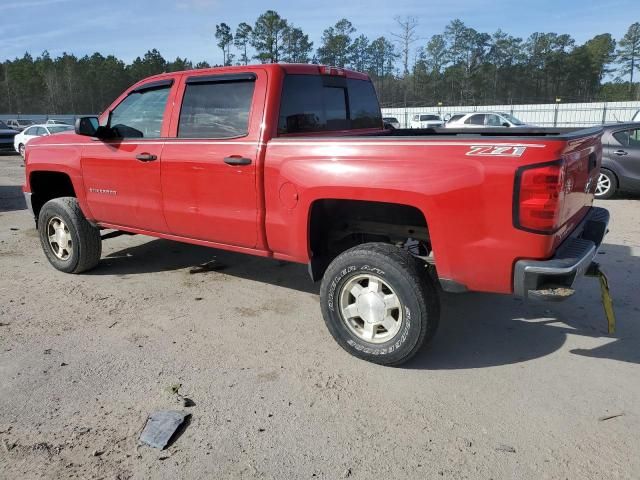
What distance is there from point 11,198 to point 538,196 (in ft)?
37.5

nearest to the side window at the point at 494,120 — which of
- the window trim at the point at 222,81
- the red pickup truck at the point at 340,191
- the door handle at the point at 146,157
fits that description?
the red pickup truck at the point at 340,191

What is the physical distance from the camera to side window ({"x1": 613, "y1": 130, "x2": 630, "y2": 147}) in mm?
9433

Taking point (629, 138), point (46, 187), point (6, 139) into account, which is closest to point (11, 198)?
point (46, 187)

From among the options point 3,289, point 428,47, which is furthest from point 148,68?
point 3,289

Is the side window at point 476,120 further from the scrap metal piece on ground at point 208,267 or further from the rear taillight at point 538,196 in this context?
the rear taillight at point 538,196

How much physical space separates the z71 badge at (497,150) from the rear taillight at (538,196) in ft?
0.32

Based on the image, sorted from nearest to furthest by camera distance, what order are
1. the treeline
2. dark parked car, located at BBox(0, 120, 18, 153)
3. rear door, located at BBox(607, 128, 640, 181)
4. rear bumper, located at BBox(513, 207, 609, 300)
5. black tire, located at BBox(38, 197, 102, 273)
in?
rear bumper, located at BBox(513, 207, 609, 300)
black tire, located at BBox(38, 197, 102, 273)
rear door, located at BBox(607, 128, 640, 181)
dark parked car, located at BBox(0, 120, 18, 153)
the treeline

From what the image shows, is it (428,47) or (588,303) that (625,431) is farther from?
(428,47)

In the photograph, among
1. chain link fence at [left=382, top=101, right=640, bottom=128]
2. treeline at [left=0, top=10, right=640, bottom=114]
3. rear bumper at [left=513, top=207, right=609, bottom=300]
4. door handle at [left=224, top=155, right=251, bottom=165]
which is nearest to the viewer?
rear bumper at [left=513, top=207, right=609, bottom=300]

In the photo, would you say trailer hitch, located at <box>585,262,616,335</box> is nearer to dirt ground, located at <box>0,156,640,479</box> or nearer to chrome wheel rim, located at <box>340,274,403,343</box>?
dirt ground, located at <box>0,156,640,479</box>

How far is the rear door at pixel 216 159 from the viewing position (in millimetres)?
3992

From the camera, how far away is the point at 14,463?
266 centimetres

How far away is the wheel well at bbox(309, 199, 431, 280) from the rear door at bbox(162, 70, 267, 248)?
50 centimetres

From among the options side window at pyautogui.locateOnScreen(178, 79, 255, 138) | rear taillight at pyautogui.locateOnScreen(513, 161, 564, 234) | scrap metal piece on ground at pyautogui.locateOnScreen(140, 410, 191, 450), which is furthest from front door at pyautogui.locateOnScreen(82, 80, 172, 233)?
rear taillight at pyautogui.locateOnScreen(513, 161, 564, 234)
